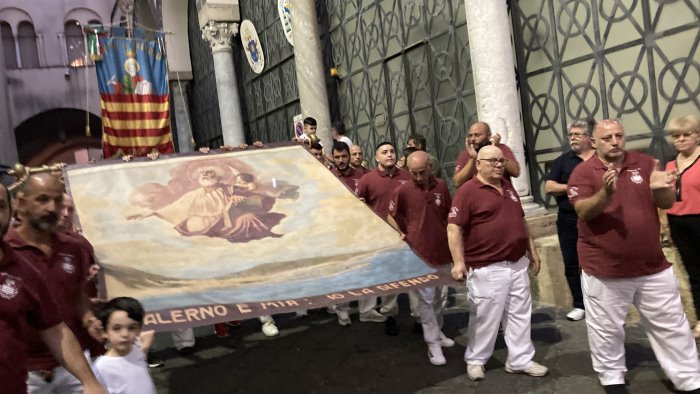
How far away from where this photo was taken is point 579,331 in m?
5.32

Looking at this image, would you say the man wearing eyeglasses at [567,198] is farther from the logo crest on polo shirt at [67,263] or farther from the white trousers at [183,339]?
the logo crest on polo shirt at [67,263]

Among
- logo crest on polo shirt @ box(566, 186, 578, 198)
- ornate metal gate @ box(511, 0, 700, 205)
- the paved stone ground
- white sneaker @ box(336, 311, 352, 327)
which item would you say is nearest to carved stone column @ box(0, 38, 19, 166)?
the paved stone ground

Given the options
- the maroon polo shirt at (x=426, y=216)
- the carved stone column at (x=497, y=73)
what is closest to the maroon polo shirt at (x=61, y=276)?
the maroon polo shirt at (x=426, y=216)

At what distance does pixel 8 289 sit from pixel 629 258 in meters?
3.34

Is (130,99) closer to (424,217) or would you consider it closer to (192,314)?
(424,217)

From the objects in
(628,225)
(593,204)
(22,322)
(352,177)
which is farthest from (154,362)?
(628,225)

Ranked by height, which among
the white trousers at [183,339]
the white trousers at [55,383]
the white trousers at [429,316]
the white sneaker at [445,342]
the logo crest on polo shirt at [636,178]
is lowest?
the white sneaker at [445,342]

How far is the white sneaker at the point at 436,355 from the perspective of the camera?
498cm

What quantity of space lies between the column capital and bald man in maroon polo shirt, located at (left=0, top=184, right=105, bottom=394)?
1309 cm

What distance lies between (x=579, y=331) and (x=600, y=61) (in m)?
3.09

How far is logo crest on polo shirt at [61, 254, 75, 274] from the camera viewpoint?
3.15 m

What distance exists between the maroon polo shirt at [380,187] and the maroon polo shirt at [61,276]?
3.20 m

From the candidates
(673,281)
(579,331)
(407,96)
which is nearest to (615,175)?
(673,281)

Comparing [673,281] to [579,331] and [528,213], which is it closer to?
[579,331]
